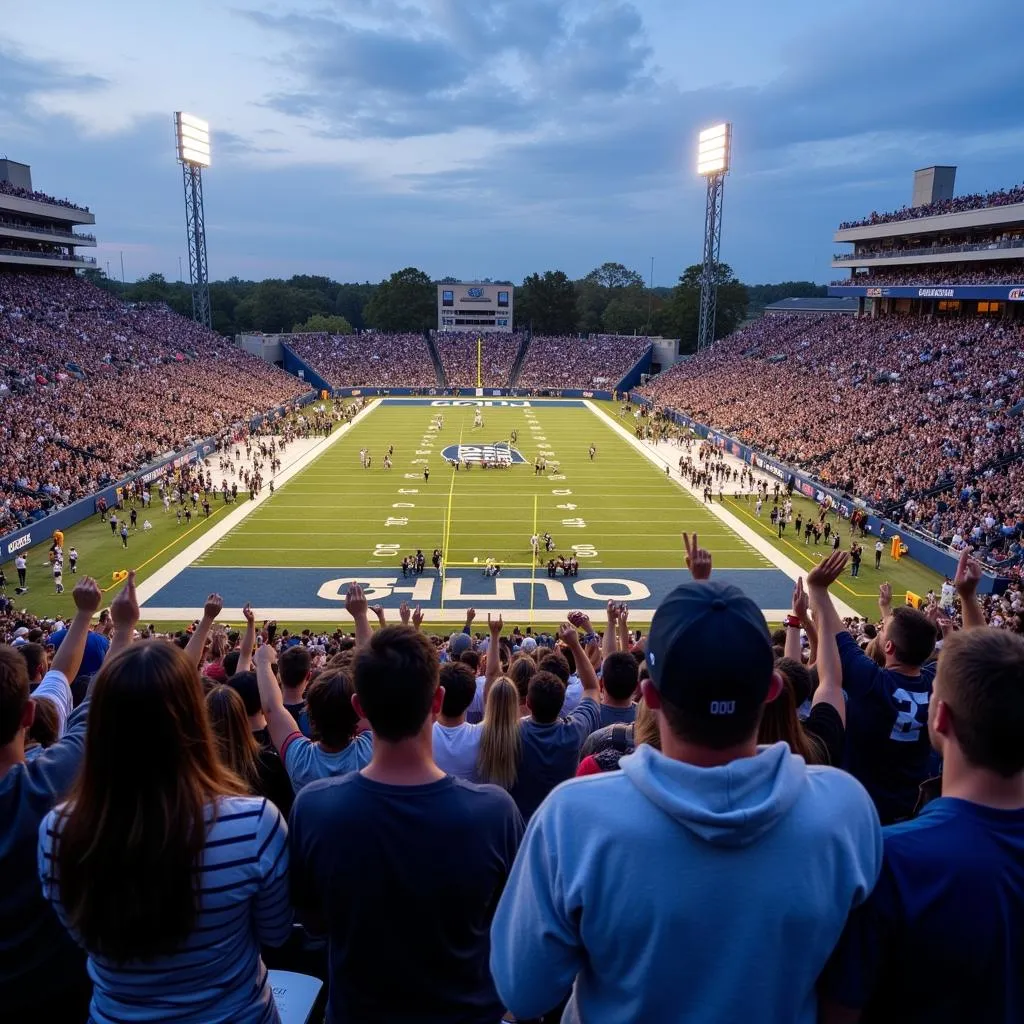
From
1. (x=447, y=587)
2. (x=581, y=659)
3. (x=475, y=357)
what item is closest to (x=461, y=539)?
(x=447, y=587)

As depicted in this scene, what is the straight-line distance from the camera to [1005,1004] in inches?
85.3

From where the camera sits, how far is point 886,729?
14.4 feet

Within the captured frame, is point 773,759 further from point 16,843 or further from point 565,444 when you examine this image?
point 565,444

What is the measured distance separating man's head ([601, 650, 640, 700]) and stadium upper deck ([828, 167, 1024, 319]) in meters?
45.0

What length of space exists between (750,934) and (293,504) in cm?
3363

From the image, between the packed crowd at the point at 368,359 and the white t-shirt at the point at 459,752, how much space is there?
7653cm

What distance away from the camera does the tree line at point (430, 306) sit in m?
106

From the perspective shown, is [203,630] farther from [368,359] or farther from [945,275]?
[368,359]

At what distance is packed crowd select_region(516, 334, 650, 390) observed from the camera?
8300 centimetres

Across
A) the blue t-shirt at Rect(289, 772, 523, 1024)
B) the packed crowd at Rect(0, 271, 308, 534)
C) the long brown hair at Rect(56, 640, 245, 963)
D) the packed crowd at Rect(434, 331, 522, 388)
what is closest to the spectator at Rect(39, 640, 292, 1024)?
the long brown hair at Rect(56, 640, 245, 963)

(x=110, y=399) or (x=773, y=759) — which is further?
(x=110, y=399)

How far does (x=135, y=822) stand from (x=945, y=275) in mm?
58944

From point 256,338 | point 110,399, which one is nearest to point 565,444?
point 110,399

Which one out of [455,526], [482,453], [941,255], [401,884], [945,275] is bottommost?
Result: [455,526]
